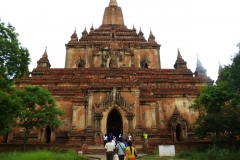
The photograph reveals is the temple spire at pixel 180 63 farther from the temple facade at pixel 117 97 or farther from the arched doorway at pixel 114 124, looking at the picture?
the arched doorway at pixel 114 124

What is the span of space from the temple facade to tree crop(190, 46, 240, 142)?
6.11m

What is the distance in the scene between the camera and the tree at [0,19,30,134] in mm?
14539

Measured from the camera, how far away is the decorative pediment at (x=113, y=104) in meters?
24.4

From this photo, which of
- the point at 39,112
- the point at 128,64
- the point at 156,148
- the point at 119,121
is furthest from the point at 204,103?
the point at 128,64

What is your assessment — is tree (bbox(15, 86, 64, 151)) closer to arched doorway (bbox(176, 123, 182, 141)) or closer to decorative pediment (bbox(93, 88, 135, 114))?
decorative pediment (bbox(93, 88, 135, 114))

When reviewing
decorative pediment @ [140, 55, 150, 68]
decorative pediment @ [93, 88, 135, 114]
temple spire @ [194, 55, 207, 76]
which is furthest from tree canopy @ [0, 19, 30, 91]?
temple spire @ [194, 55, 207, 76]

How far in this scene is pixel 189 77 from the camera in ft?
113

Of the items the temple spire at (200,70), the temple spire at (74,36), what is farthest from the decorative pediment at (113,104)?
the temple spire at (74,36)

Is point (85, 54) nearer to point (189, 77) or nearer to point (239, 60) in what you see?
point (189, 77)

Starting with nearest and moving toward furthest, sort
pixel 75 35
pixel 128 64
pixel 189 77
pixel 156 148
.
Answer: pixel 156 148, pixel 189 77, pixel 128 64, pixel 75 35

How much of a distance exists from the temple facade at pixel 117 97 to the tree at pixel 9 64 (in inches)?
375

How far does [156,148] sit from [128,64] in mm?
20510

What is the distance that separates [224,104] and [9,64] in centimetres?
1617

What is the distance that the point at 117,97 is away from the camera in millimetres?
24828
